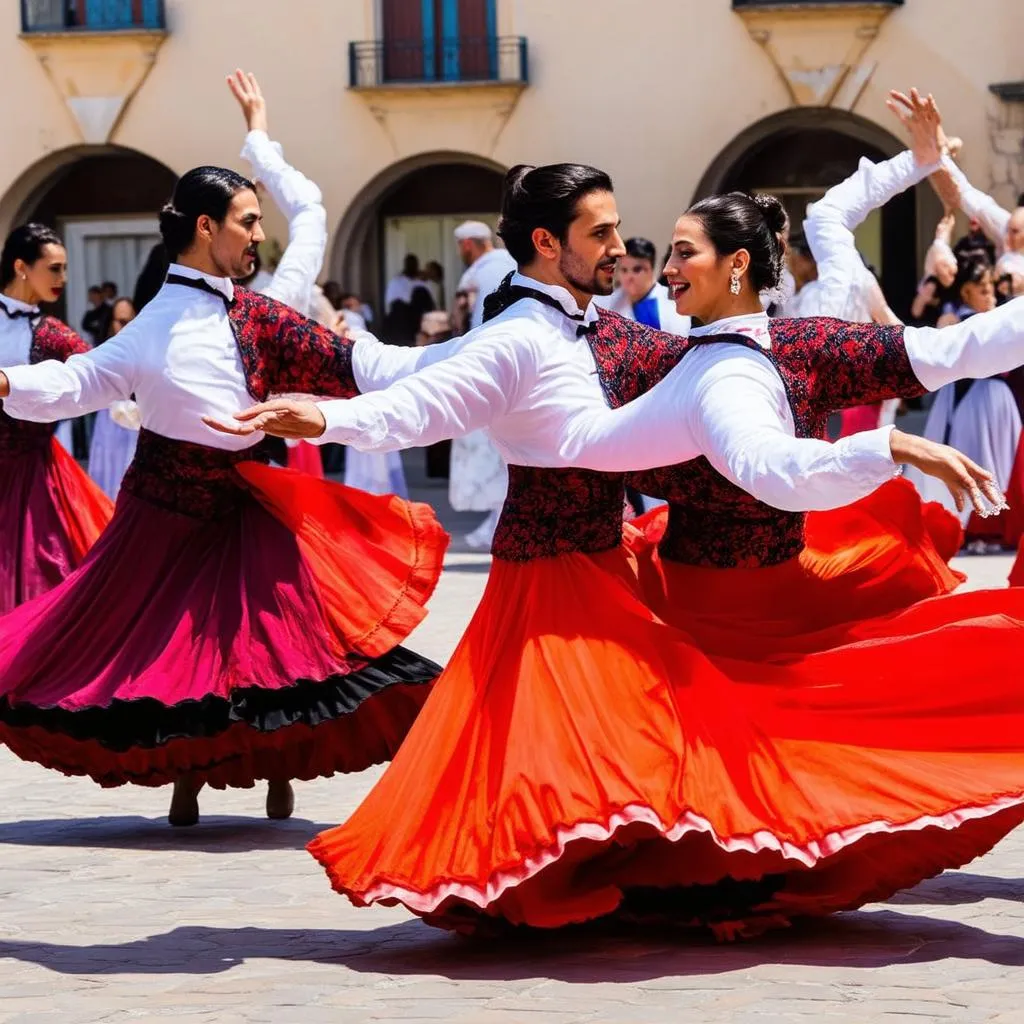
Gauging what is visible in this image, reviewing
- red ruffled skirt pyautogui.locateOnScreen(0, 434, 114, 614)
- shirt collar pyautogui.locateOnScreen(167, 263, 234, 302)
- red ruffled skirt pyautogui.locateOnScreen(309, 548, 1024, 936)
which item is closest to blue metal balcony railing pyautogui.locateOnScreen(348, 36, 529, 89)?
red ruffled skirt pyautogui.locateOnScreen(0, 434, 114, 614)

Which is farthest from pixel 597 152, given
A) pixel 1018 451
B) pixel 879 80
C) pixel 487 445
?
pixel 1018 451

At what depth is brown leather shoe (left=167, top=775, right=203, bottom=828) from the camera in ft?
21.3

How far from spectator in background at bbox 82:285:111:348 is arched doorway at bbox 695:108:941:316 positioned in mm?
5530

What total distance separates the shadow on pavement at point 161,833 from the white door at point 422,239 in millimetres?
18840

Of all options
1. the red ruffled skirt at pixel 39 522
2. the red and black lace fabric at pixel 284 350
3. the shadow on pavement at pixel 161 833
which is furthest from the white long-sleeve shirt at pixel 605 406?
the red ruffled skirt at pixel 39 522

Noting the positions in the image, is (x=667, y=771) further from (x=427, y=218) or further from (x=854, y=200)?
(x=427, y=218)

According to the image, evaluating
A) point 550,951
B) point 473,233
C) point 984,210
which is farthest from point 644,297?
point 550,951

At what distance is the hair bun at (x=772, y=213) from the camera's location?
17.1 feet

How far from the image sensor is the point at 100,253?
87.1ft

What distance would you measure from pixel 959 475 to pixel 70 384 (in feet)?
8.77

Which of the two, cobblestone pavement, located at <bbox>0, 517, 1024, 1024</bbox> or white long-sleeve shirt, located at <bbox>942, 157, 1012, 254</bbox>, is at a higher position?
white long-sleeve shirt, located at <bbox>942, 157, 1012, 254</bbox>

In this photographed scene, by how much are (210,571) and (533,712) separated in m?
1.73

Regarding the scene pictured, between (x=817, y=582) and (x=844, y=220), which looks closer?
(x=817, y=582)

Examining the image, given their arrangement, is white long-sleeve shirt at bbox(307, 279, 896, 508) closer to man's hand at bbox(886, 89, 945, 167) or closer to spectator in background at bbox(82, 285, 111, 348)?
man's hand at bbox(886, 89, 945, 167)
